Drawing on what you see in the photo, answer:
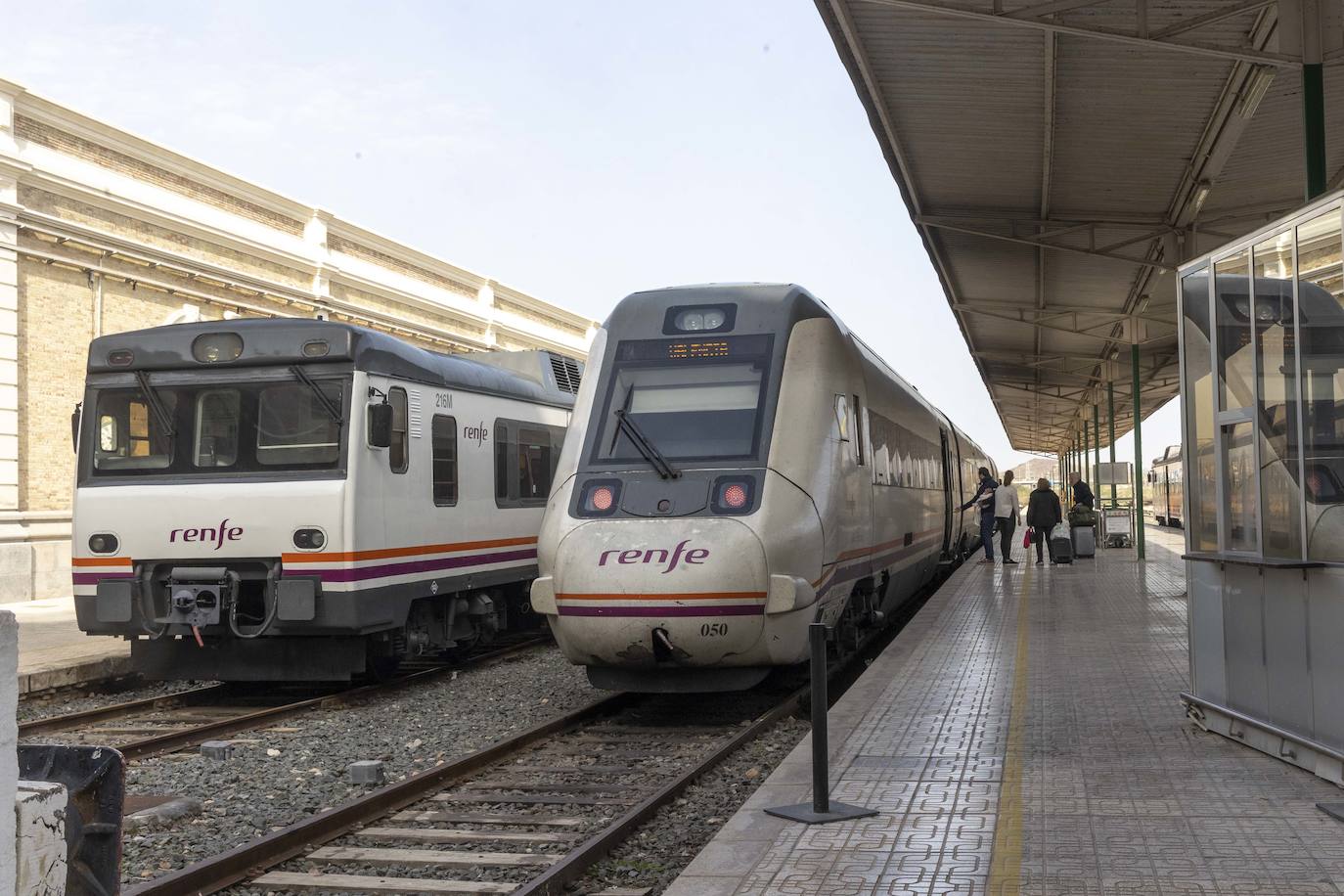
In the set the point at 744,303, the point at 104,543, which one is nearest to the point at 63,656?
the point at 104,543

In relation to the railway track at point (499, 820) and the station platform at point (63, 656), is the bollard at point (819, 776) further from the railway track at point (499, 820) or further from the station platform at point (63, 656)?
the station platform at point (63, 656)

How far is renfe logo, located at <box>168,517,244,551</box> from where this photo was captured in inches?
409

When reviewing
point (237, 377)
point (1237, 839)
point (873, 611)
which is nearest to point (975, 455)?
point (873, 611)

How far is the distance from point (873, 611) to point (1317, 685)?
20.9 ft

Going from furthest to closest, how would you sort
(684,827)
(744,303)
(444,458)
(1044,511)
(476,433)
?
1. (1044,511)
2. (476,433)
3. (444,458)
4. (744,303)
5. (684,827)

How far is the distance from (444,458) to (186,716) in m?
3.25

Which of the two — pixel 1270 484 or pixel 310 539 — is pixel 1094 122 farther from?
pixel 310 539

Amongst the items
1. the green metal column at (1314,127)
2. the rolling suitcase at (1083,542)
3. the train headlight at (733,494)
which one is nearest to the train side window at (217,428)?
the train headlight at (733,494)

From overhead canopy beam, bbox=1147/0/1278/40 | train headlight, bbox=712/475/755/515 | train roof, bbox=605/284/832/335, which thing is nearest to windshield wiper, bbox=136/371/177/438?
train roof, bbox=605/284/832/335

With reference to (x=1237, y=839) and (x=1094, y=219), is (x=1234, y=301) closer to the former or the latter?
(x=1237, y=839)

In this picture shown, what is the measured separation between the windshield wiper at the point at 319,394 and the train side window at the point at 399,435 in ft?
1.94

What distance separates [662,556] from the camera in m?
8.71

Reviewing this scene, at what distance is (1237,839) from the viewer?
214 inches

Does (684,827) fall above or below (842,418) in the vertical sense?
below
